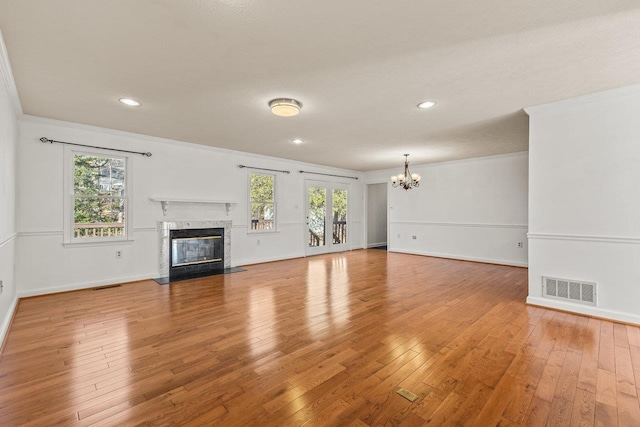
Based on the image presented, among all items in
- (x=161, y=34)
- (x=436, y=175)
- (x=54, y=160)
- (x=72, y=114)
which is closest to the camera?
(x=161, y=34)

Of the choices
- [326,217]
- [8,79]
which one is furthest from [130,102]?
[326,217]

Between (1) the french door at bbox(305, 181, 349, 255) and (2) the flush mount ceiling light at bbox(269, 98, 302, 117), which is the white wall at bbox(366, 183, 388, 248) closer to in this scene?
(1) the french door at bbox(305, 181, 349, 255)

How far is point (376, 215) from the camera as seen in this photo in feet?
33.6

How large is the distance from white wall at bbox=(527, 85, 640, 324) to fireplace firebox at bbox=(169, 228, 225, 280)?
210 inches

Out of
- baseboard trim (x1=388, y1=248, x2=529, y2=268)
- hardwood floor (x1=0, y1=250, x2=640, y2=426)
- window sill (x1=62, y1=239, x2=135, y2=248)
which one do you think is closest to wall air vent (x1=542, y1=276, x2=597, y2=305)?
hardwood floor (x1=0, y1=250, x2=640, y2=426)

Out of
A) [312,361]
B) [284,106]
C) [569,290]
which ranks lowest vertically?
[312,361]

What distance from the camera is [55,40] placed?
2.23 meters

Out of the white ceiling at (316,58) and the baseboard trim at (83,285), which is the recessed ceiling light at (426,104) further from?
the baseboard trim at (83,285)

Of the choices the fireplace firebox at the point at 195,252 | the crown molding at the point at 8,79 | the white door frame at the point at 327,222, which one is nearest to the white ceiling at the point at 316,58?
the crown molding at the point at 8,79

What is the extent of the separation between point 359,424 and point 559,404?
130cm

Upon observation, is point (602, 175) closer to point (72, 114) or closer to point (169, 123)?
point (169, 123)

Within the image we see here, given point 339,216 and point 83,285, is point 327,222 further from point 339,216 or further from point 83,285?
point 83,285

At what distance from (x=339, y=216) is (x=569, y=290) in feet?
19.3

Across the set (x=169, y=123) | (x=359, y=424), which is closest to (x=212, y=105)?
(x=169, y=123)
